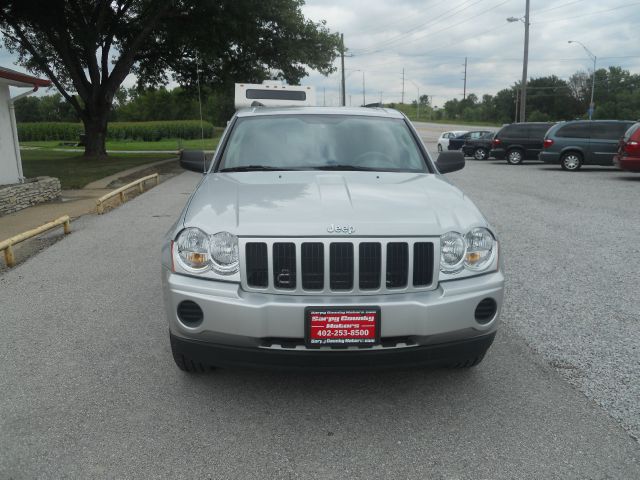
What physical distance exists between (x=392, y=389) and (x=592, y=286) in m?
3.23

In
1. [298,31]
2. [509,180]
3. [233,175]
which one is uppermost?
[298,31]

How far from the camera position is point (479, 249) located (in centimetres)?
331

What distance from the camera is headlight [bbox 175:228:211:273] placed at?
10.4 feet

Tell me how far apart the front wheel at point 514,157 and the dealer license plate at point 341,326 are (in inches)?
887

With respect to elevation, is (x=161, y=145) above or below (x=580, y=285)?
below

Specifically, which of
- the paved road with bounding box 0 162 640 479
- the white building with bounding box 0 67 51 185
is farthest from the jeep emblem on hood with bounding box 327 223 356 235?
the white building with bounding box 0 67 51 185

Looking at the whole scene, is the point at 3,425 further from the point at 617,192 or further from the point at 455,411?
the point at 617,192

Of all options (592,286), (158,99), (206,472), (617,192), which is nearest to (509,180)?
(617,192)

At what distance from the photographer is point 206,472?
108 inches

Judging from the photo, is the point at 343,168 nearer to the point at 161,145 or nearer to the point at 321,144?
the point at 321,144

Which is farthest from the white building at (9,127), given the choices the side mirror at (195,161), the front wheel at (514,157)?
the front wheel at (514,157)

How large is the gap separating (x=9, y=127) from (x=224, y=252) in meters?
13.0

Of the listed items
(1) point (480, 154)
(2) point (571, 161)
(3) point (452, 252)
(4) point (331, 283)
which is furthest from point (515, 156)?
(4) point (331, 283)

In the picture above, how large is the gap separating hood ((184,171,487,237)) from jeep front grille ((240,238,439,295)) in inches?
2.1
